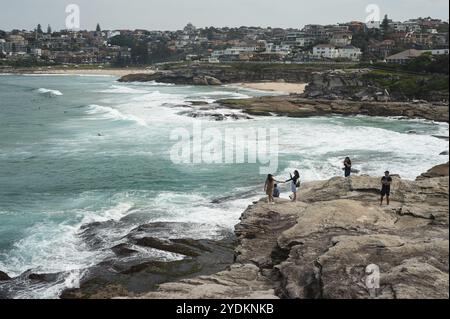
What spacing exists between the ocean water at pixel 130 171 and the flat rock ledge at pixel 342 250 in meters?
2.62

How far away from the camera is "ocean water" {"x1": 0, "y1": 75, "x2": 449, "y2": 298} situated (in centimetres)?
1756

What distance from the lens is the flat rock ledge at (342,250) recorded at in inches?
394

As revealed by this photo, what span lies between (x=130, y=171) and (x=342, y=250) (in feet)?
60.4

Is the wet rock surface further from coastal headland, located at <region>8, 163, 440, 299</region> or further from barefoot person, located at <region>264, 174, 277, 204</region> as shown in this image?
barefoot person, located at <region>264, 174, 277, 204</region>

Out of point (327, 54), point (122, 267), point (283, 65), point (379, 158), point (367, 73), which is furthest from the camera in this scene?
point (327, 54)

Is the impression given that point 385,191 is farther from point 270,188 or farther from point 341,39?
point 341,39

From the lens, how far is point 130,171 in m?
28.0

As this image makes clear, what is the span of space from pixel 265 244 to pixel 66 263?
623 centimetres

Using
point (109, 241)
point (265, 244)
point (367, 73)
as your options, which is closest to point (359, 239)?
point (265, 244)

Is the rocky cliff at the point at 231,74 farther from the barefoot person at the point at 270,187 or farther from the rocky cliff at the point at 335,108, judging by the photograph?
the barefoot person at the point at 270,187

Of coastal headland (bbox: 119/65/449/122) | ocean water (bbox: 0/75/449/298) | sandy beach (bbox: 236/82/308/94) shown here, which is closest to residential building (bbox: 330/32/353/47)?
sandy beach (bbox: 236/82/308/94)

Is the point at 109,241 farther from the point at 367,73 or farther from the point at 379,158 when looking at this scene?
the point at 367,73

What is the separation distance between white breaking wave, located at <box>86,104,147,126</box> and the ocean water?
0.20 metres
